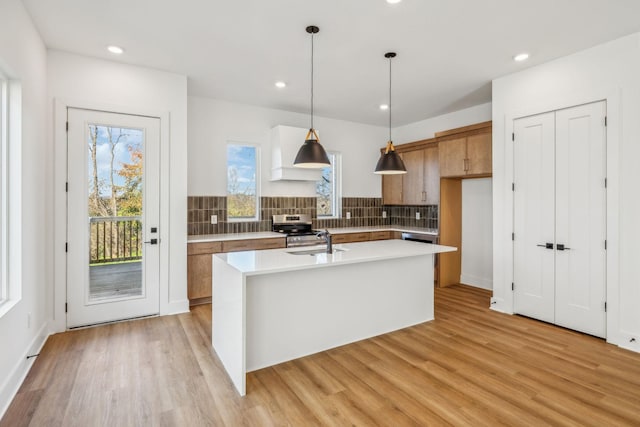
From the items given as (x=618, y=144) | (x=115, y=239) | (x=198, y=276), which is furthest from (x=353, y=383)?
(x=618, y=144)

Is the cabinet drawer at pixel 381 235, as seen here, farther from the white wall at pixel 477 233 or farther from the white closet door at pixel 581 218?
the white closet door at pixel 581 218

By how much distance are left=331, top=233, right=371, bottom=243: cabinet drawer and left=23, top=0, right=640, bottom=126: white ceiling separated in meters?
2.16

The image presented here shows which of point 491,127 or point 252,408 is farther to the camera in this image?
point 491,127

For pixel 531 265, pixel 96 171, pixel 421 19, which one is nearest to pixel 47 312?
pixel 96 171

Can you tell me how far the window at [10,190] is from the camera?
7.88 ft

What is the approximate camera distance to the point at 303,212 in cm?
560

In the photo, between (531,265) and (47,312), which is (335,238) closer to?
(531,265)

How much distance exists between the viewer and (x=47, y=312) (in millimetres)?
3229

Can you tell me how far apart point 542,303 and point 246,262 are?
3.20 m

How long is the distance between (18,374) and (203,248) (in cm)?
203

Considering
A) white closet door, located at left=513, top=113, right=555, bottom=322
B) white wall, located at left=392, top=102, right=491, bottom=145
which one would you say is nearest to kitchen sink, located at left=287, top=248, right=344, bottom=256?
white closet door, located at left=513, top=113, right=555, bottom=322

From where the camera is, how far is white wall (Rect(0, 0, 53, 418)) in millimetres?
2238

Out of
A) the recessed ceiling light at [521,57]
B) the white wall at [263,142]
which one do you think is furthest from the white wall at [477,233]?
the recessed ceiling light at [521,57]

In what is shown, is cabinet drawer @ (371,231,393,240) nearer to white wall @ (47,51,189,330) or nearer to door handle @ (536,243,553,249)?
door handle @ (536,243,553,249)
